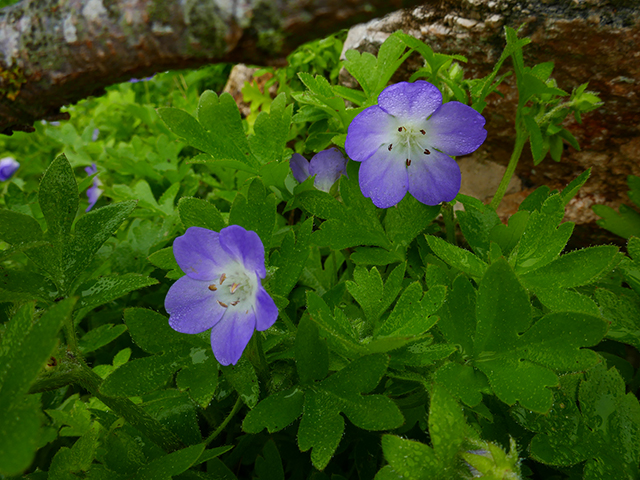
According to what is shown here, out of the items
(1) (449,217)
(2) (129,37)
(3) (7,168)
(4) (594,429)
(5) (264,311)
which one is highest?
(2) (129,37)

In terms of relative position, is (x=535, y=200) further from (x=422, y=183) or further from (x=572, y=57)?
(x=572, y=57)

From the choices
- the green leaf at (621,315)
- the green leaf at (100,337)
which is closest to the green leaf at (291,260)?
the green leaf at (100,337)

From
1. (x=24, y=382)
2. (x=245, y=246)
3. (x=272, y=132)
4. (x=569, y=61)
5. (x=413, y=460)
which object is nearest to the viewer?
(x=24, y=382)

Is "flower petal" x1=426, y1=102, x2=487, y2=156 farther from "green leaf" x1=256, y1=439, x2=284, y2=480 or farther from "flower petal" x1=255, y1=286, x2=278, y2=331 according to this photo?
"green leaf" x1=256, y1=439, x2=284, y2=480

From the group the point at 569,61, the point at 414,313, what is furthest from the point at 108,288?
the point at 569,61

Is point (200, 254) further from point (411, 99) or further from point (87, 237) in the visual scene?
point (411, 99)

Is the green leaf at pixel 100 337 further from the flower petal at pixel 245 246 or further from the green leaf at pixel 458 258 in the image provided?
the green leaf at pixel 458 258
